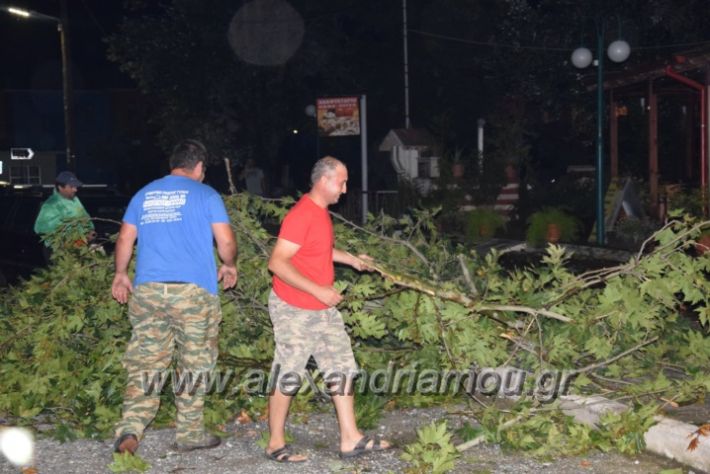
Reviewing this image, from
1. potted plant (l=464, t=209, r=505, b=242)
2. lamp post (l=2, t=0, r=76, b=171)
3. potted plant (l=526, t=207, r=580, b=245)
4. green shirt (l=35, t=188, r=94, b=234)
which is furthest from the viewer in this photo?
lamp post (l=2, t=0, r=76, b=171)

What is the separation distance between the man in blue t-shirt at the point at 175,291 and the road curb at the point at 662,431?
2244 mm

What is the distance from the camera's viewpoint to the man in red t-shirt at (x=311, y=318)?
6.23m

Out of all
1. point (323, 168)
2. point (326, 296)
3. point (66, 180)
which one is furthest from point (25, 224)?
point (326, 296)

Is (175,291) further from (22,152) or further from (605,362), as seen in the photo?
(22,152)

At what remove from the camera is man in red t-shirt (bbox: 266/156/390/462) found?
20.4 feet

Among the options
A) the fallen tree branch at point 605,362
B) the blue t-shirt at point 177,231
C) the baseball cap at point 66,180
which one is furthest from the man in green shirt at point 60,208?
the fallen tree branch at point 605,362

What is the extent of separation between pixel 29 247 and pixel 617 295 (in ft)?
32.4

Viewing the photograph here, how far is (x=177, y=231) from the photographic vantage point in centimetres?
656

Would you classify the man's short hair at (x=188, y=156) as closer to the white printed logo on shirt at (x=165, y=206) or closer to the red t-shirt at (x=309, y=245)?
the white printed logo on shirt at (x=165, y=206)

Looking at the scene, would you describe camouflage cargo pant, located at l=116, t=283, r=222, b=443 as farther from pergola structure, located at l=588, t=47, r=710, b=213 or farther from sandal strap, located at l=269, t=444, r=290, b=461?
pergola structure, located at l=588, t=47, r=710, b=213

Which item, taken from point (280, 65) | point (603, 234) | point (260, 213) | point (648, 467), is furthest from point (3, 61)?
point (648, 467)

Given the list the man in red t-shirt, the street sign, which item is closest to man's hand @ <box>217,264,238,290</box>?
the man in red t-shirt

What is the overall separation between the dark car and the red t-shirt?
353 inches

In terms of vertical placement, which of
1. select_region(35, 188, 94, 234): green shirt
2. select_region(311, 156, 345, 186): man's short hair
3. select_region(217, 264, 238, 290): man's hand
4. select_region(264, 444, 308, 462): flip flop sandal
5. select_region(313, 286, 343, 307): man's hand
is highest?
select_region(311, 156, 345, 186): man's short hair
